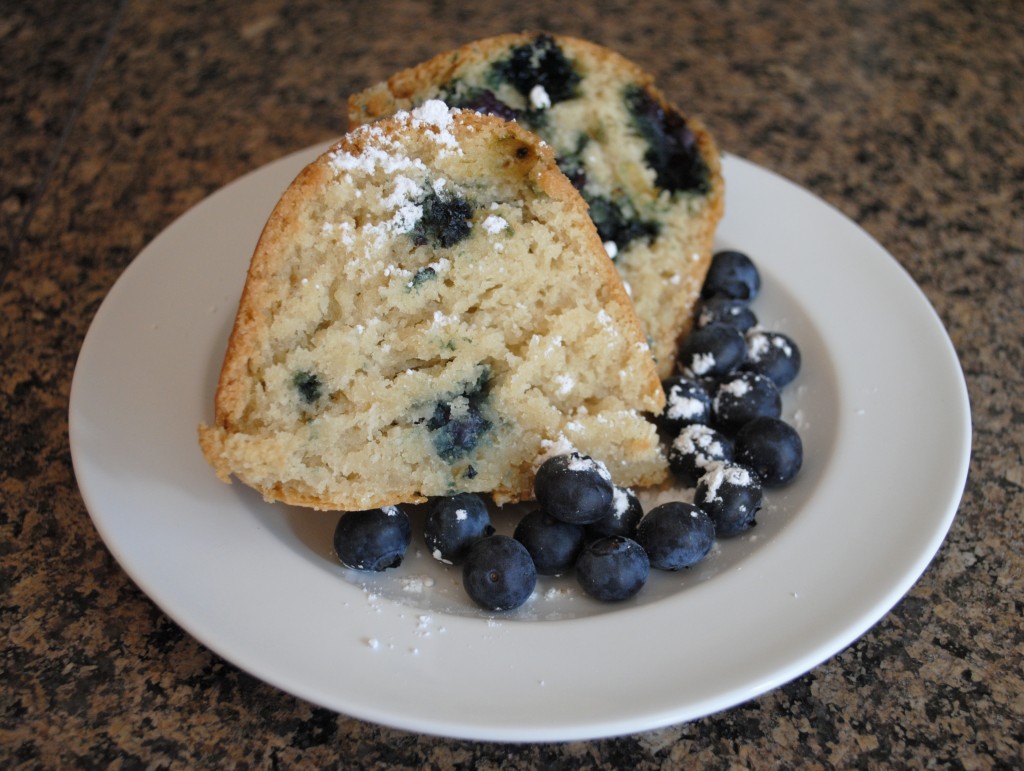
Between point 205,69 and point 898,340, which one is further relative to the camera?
point 205,69

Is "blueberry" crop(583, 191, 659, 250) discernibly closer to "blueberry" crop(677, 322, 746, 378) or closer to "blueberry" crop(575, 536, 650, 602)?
"blueberry" crop(677, 322, 746, 378)

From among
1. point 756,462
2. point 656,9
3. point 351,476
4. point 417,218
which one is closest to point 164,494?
point 351,476

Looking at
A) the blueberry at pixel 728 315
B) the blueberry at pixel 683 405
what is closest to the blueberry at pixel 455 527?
the blueberry at pixel 683 405

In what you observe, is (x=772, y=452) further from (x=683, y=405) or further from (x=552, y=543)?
(x=552, y=543)

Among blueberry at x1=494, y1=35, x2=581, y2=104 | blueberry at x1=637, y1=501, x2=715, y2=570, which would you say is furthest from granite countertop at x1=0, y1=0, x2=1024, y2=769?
blueberry at x1=494, y1=35, x2=581, y2=104

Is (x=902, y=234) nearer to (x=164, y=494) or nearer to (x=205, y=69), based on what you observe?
(x=164, y=494)

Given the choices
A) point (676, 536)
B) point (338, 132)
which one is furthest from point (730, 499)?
point (338, 132)
